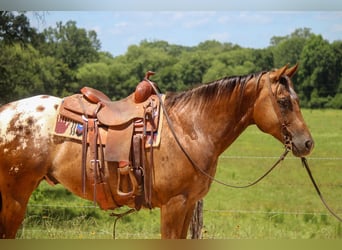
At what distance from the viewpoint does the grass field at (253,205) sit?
203 inches

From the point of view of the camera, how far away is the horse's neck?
2527mm

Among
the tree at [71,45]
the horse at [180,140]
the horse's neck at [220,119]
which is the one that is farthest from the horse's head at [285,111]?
the tree at [71,45]

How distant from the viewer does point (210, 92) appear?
8.50 feet

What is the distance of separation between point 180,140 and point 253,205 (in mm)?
5548

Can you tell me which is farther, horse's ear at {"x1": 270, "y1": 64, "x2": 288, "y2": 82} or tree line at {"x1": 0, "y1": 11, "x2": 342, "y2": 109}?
tree line at {"x1": 0, "y1": 11, "x2": 342, "y2": 109}

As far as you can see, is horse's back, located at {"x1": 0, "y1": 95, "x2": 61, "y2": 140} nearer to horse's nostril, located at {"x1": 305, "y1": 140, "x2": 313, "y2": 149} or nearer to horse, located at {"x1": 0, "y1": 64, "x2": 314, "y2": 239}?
horse, located at {"x1": 0, "y1": 64, "x2": 314, "y2": 239}

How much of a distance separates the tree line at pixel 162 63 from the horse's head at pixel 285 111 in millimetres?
4769

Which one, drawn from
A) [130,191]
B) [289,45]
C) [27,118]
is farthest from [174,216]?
[289,45]

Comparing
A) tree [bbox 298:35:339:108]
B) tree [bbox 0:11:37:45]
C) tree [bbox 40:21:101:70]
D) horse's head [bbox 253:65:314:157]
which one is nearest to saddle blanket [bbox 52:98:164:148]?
horse's head [bbox 253:65:314:157]

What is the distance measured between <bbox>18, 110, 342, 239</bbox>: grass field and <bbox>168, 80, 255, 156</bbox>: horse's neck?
2087 mm

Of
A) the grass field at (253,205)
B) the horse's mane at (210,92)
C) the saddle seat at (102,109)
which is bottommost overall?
the grass field at (253,205)

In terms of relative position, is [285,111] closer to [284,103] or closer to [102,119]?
[284,103]

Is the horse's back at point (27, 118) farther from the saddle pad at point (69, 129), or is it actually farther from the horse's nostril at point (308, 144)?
the horse's nostril at point (308, 144)

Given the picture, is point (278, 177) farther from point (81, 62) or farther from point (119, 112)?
point (119, 112)
